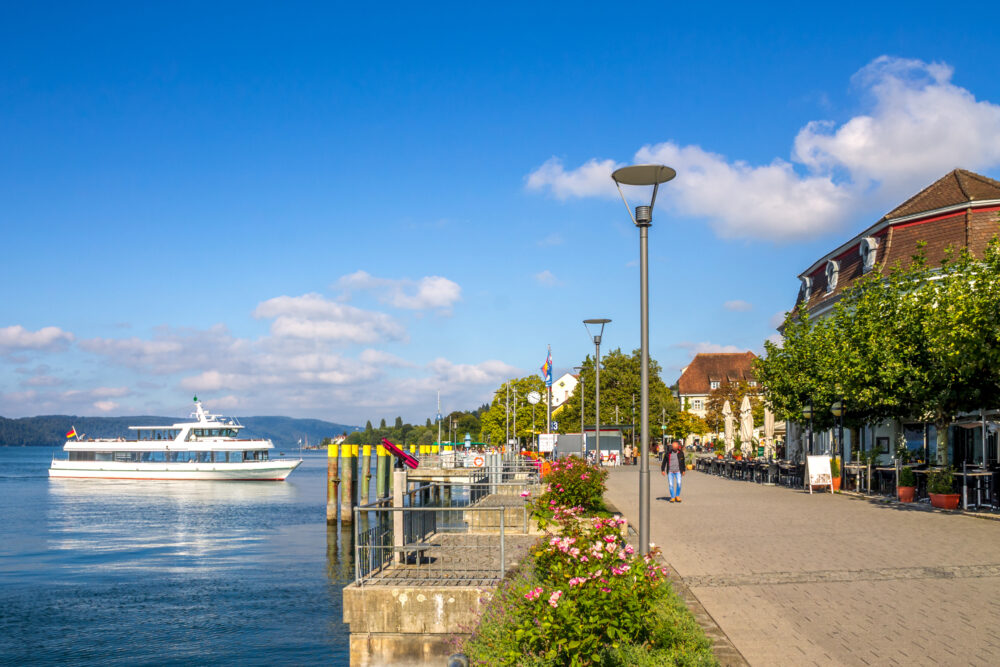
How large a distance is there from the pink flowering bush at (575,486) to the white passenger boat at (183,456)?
6261cm

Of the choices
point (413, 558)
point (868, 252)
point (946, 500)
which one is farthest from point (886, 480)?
point (413, 558)

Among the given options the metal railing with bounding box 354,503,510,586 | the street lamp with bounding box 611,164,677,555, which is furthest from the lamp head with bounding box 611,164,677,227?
the metal railing with bounding box 354,503,510,586

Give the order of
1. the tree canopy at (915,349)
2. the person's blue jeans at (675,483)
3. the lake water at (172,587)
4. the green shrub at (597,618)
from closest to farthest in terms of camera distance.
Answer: the green shrub at (597,618), the lake water at (172,587), the tree canopy at (915,349), the person's blue jeans at (675,483)

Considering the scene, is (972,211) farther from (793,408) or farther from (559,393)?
(559,393)

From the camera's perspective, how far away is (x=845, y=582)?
10.8 meters

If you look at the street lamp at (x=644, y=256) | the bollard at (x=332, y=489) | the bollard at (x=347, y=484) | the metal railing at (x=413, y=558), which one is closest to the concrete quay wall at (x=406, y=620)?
the metal railing at (x=413, y=558)

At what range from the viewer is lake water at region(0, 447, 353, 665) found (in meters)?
16.9

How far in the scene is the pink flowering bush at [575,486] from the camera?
1833 centimetres

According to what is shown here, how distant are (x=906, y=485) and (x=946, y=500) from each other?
254 cm

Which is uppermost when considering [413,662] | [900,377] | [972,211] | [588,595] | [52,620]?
[972,211]

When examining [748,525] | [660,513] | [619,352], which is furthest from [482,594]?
[619,352]

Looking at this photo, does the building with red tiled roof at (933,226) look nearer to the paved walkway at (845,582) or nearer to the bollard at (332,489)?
the paved walkway at (845,582)

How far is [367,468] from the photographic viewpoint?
48.0m

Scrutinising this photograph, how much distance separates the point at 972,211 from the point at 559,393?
406 ft
